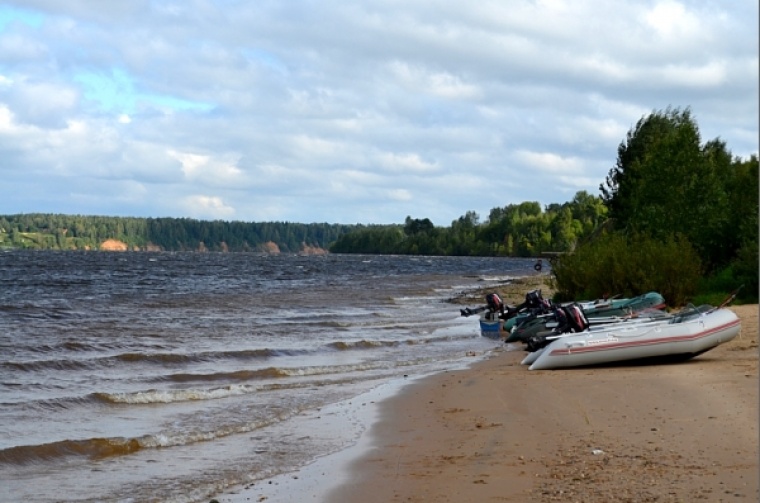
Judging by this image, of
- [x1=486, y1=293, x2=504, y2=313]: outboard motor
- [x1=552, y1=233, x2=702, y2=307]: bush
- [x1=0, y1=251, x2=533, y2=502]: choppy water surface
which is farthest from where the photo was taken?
[x1=486, y1=293, x2=504, y2=313]: outboard motor

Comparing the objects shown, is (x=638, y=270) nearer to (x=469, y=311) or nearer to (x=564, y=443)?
(x=469, y=311)

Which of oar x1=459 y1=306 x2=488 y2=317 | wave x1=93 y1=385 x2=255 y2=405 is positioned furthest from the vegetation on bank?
wave x1=93 y1=385 x2=255 y2=405

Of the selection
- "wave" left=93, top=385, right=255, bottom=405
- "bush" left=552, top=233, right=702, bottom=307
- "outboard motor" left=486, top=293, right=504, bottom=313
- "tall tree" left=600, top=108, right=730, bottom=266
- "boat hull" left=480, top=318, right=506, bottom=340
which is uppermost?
"tall tree" left=600, top=108, right=730, bottom=266

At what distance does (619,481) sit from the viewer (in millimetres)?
8391

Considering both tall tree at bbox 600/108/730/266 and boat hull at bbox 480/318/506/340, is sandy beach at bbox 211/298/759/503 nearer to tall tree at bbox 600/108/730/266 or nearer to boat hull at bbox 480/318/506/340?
boat hull at bbox 480/318/506/340

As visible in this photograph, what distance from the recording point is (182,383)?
18391 millimetres

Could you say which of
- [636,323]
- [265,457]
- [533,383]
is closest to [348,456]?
[265,457]

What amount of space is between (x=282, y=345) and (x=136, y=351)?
3.80 metres

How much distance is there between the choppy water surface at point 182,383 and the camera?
35.4 feet

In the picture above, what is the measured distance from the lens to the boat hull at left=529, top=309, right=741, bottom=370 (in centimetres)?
1642

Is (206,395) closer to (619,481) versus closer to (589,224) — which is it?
(619,481)

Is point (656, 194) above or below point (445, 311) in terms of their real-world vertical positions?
above

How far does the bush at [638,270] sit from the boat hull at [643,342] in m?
11.3

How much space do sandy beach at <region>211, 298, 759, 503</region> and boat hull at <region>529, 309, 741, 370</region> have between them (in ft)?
1.64
